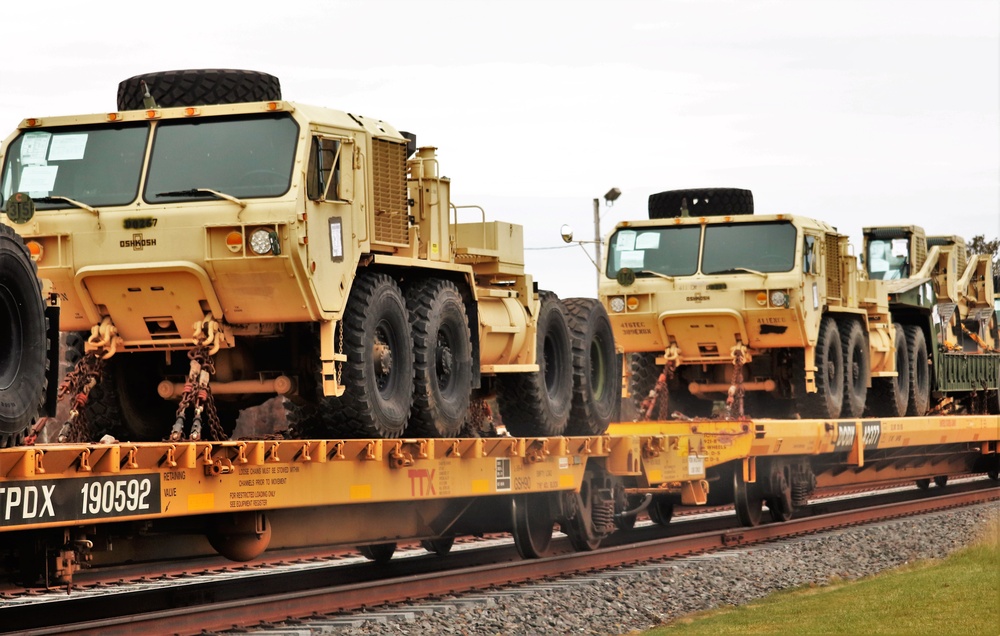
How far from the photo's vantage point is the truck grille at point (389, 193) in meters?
12.2

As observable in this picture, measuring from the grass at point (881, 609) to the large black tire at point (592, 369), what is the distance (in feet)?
10.4

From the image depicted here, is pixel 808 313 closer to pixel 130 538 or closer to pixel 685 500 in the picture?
pixel 685 500

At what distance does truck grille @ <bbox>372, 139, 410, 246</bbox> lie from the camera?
1218cm

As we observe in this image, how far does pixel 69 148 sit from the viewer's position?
448 inches

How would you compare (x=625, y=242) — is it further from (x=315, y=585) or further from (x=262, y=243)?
(x=262, y=243)

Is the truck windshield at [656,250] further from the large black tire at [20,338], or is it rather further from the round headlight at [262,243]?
the large black tire at [20,338]

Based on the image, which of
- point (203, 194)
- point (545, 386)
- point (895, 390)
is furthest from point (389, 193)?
point (895, 390)

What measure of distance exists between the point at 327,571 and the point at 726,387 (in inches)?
323

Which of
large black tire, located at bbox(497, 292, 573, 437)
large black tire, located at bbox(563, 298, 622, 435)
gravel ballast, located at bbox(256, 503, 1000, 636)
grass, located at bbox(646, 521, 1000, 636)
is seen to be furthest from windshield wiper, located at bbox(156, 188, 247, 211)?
large black tire, located at bbox(563, 298, 622, 435)

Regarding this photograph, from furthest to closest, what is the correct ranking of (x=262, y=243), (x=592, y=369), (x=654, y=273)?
(x=654, y=273), (x=592, y=369), (x=262, y=243)

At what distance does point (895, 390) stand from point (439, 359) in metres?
Result: 13.3

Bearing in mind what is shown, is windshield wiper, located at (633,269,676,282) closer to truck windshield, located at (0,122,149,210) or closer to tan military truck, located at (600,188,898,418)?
tan military truck, located at (600,188,898,418)

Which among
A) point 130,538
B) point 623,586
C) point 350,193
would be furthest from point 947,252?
point 130,538

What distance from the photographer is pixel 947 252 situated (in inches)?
1052
